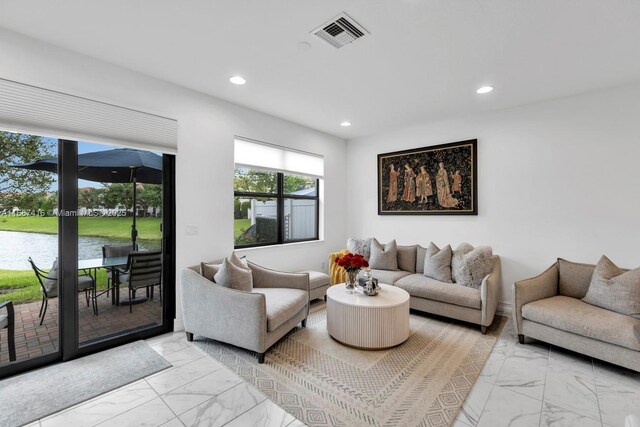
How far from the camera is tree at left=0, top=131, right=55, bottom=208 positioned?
2.35 meters

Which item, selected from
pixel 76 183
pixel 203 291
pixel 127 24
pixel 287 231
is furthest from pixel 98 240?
pixel 287 231

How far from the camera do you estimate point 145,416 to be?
191cm

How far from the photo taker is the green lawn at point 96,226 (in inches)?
95.3

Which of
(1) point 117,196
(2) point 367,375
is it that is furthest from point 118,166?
(2) point 367,375

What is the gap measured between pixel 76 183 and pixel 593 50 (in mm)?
4684

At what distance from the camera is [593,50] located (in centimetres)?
244

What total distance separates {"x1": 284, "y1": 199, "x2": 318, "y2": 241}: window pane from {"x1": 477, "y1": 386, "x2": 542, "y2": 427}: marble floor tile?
10.8 feet

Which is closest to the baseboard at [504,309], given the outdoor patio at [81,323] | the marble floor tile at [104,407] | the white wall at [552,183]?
the white wall at [552,183]

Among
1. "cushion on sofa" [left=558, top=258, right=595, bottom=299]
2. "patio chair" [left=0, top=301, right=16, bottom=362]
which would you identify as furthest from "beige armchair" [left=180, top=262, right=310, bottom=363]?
"cushion on sofa" [left=558, top=258, right=595, bottom=299]

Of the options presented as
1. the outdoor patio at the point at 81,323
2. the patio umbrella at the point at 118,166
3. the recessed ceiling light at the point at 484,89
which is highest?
the recessed ceiling light at the point at 484,89

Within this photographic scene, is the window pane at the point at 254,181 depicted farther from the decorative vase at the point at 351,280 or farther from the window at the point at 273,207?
the decorative vase at the point at 351,280

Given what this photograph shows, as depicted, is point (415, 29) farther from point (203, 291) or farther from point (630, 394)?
point (630, 394)

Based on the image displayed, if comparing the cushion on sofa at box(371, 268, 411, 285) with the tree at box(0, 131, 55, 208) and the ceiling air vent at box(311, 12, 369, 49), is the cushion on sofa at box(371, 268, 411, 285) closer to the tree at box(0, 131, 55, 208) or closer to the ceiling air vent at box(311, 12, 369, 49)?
the ceiling air vent at box(311, 12, 369, 49)

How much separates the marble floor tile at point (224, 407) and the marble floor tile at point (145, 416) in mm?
129
